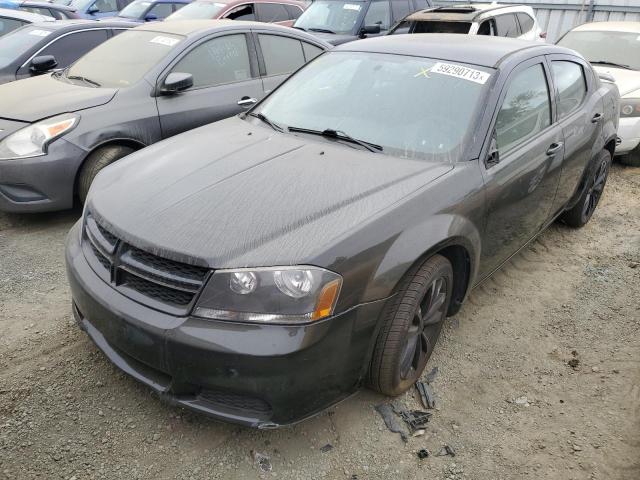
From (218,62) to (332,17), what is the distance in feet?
14.6

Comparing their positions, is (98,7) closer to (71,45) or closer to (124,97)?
(71,45)

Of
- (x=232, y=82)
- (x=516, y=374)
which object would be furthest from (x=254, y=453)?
(x=232, y=82)

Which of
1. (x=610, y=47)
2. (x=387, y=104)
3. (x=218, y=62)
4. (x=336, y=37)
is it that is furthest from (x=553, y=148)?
(x=336, y=37)

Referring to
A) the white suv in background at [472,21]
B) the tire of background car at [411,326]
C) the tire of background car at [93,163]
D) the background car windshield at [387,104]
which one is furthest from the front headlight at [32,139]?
the white suv in background at [472,21]

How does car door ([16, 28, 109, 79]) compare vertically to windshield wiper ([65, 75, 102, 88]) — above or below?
above

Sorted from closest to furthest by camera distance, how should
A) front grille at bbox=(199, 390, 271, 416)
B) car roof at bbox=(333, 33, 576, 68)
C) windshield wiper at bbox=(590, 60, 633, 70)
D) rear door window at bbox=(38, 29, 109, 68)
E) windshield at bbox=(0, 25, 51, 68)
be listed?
front grille at bbox=(199, 390, 271, 416) → car roof at bbox=(333, 33, 576, 68) → windshield at bbox=(0, 25, 51, 68) → rear door window at bbox=(38, 29, 109, 68) → windshield wiper at bbox=(590, 60, 633, 70)

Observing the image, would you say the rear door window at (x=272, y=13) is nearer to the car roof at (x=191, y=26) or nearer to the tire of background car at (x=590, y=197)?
the car roof at (x=191, y=26)

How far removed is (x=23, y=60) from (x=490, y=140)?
5.53 metres

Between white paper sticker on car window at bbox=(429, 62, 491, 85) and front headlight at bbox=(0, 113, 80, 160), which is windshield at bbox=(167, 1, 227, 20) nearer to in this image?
front headlight at bbox=(0, 113, 80, 160)

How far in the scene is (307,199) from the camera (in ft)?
7.77

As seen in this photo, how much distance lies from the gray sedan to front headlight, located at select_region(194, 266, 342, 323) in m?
2.57

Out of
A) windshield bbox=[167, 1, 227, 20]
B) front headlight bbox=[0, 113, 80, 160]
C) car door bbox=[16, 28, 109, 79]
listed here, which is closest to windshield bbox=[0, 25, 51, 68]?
car door bbox=[16, 28, 109, 79]

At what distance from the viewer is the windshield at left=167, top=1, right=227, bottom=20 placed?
8.06 metres

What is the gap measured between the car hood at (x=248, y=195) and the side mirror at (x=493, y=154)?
0.29 meters
